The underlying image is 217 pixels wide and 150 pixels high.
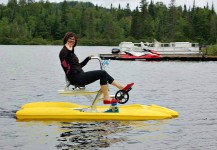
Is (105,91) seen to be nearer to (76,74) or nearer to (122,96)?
(122,96)

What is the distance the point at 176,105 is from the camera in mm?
22797

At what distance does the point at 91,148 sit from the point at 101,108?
4629 mm

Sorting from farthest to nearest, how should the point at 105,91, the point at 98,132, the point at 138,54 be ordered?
the point at 138,54
the point at 105,91
the point at 98,132

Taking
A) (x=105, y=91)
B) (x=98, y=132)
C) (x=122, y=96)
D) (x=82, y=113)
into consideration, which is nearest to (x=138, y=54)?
(x=122, y=96)

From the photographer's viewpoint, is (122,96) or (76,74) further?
(122,96)

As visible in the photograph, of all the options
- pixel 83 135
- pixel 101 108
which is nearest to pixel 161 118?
pixel 101 108

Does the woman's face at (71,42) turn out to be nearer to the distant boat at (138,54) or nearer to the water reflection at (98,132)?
the water reflection at (98,132)

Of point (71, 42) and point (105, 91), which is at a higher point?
point (71, 42)

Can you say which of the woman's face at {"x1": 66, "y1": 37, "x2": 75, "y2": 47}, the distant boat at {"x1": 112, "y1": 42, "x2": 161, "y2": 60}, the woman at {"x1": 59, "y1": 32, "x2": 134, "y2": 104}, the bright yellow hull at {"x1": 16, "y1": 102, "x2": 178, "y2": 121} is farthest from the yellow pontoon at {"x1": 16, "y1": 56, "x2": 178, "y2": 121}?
the distant boat at {"x1": 112, "y1": 42, "x2": 161, "y2": 60}

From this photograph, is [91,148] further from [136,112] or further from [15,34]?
[15,34]

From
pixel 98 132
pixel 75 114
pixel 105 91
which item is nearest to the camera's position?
pixel 98 132

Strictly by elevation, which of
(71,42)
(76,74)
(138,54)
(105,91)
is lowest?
(138,54)

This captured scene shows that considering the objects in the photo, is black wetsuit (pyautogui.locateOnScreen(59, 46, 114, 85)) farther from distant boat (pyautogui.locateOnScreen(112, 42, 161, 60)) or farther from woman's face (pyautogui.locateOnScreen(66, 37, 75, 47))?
distant boat (pyautogui.locateOnScreen(112, 42, 161, 60))

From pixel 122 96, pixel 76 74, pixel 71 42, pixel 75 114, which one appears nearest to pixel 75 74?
pixel 76 74
